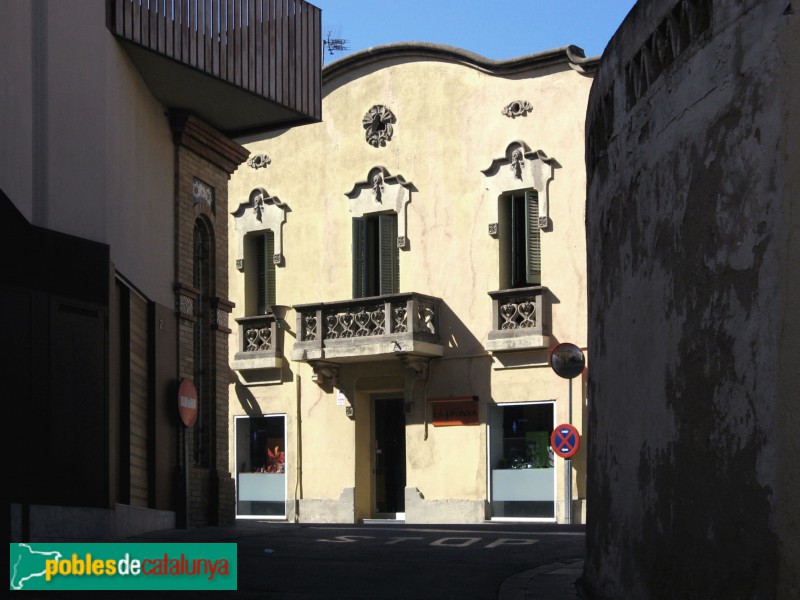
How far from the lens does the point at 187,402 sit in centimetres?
1900

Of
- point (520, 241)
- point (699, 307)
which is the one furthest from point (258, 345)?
point (699, 307)

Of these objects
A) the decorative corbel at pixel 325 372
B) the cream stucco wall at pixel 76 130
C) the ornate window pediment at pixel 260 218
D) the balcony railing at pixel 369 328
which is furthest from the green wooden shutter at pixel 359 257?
the cream stucco wall at pixel 76 130

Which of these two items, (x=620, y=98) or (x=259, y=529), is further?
(x=259, y=529)

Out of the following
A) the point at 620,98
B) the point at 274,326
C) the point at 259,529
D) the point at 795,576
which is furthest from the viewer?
the point at 274,326

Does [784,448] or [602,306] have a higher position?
[602,306]

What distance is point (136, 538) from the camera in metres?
15.6

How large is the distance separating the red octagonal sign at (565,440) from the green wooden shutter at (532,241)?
4.25 metres

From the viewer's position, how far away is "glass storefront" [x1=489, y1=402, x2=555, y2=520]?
27.7m

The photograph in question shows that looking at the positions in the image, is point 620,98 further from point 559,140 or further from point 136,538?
point 559,140

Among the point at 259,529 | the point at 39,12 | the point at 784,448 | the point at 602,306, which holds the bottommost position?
the point at 259,529

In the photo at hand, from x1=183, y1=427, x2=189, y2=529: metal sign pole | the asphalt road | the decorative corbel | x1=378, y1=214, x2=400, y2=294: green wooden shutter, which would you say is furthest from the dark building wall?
x1=378, y1=214, x2=400, y2=294: green wooden shutter

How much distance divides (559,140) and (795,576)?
74.2 feet

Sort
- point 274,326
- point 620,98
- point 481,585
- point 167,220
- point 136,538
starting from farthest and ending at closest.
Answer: point 274,326
point 167,220
point 136,538
point 481,585
point 620,98

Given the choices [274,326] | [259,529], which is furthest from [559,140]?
[259,529]
